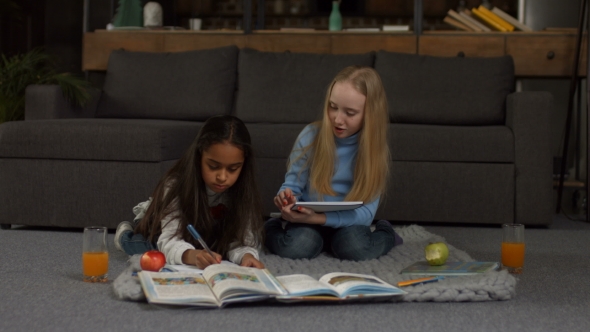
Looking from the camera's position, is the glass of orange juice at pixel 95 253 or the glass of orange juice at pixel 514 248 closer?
the glass of orange juice at pixel 95 253

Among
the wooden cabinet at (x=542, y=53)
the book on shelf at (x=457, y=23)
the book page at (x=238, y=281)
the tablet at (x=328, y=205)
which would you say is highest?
the book on shelf at (x=457, y=23)

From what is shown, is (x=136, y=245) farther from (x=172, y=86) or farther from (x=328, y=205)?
(x=172, y=86)

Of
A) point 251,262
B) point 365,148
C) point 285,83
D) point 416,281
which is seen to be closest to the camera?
point 416,281

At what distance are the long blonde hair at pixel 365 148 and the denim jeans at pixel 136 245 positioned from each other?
1.77ft

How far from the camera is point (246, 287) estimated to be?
1823 mm

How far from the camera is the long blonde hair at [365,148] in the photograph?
248 centimetres

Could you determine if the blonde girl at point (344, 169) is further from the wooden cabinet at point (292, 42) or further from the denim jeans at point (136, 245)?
the wooden cabinet at point (292, 42)

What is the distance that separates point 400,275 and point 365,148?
0.46 meters

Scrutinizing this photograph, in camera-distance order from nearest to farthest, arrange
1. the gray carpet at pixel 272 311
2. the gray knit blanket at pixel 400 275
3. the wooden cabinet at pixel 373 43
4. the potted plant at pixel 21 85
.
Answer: the gray carpet at pixel 272 311 → the gray knit blanket at pixel 400 275 → the potted plant at pixel 21 85 → the wooden cabinet at pixel 373 43

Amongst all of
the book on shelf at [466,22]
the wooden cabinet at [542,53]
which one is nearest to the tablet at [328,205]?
the wooden cabinet at [542,53]

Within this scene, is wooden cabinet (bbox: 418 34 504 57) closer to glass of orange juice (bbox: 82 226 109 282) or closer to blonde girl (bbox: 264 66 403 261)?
blonde girl (bbox: 264 66 403 261)

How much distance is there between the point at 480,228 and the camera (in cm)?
343

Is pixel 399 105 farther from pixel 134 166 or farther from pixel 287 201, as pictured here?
pixel 287 201

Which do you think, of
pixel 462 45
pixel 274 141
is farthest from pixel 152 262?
pixel 462 45
